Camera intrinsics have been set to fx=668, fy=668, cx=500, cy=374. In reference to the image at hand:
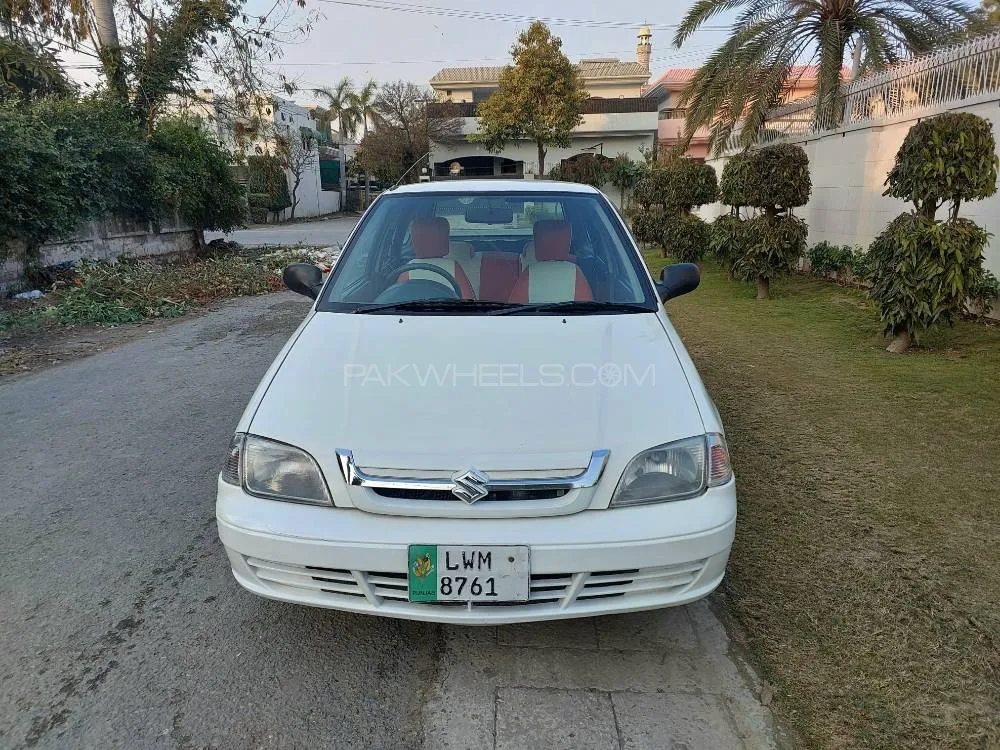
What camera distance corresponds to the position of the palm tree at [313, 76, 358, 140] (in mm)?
47491

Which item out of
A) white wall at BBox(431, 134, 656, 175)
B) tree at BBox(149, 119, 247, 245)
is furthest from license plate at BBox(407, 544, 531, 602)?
white wall at BBox(431, 134, 656, 175)

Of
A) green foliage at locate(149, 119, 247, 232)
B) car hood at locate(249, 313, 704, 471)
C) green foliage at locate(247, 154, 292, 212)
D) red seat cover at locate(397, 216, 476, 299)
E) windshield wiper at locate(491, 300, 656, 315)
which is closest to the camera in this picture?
car hood at locate(249, 313, 704, 471)

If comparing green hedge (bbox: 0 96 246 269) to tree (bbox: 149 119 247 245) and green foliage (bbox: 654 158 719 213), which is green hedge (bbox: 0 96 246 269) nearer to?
tree (bbox: 149 119 247 245)

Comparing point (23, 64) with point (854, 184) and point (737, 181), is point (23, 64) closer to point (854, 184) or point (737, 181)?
point (737, 181)

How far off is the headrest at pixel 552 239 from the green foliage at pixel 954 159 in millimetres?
3728

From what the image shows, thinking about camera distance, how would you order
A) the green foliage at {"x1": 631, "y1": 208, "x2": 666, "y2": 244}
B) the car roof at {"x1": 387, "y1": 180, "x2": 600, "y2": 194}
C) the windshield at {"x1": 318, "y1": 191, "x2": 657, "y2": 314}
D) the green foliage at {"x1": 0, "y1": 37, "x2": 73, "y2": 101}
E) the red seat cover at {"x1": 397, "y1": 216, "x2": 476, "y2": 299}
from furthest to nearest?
the green foliage at {"x1": 631, "y1": 208, "x2": 666, "y2": 244} < the green foliage at {"x1": 0, "y1": 37, "x2": 73, "y2": 101} < the car roof at {"x1": 387, "y1": 180, "x2": 600, "y2": 194} < the red seat cover at {"x1": 397, "y1": 216, "x2": 476, "y2": 299} < the windshield at {"x1": 318, "y1": 191, "x2": 657, "y2": 314}

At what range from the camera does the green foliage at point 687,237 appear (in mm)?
12062

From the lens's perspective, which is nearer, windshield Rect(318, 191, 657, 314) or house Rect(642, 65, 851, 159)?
windshield Rect(318, 191, 657, 314)

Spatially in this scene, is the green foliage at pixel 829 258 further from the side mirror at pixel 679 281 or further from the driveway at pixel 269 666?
the driveway at pixel 269 666

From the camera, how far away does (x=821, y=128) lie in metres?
10.7

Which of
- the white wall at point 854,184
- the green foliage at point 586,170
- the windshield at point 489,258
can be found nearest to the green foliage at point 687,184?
the white wall at point 854,184

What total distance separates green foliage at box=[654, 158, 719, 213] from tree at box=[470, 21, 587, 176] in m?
17.7

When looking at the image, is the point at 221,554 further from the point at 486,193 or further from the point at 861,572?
the point at 861,572
